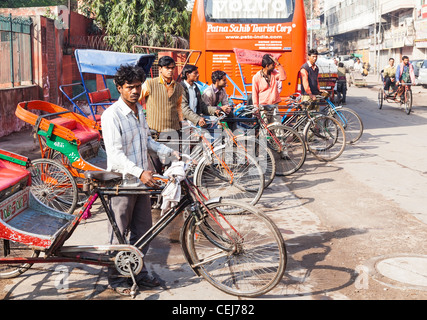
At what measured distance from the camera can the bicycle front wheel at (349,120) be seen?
10.3 meters

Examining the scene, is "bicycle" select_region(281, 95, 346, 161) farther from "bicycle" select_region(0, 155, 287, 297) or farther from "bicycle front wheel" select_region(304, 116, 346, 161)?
"bicycle" select_region(0, 155, 287, 297)

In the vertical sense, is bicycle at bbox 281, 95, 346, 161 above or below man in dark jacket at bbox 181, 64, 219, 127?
below

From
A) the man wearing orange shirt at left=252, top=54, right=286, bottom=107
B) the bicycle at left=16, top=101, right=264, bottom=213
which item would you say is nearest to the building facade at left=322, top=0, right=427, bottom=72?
the man wearing orange shirt at left=252, top=54, right=286, bottom=107

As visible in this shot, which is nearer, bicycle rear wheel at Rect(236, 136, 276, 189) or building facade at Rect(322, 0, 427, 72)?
bicycle rear wheel at Rect(236, 136, 276, 189)

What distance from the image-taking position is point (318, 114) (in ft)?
30.2

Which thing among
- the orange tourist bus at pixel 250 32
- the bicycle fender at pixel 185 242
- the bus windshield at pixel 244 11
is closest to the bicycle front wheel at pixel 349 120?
the orange tourist bus at pixel 250 32

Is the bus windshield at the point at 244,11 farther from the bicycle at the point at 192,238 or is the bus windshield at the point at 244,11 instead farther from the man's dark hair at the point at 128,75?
the bicycle at the point at 192,238

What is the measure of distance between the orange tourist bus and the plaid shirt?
24.3 ft

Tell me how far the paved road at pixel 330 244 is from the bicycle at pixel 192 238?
0.26m

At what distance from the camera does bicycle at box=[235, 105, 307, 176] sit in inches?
311

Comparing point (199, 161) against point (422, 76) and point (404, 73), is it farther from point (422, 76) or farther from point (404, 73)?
point (422, 76)
